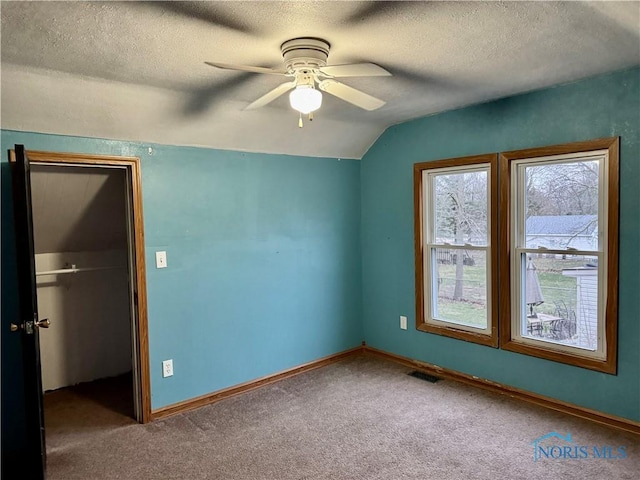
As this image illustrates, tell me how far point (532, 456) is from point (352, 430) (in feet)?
3.62

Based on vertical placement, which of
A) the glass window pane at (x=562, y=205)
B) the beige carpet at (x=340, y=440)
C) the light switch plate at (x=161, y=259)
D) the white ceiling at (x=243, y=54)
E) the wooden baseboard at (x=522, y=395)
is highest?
the white ceiling at (x=243, y=54)

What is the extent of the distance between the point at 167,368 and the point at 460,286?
2492 millimetres

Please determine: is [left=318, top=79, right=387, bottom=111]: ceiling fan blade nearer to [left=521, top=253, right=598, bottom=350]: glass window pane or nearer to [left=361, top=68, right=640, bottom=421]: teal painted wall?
[left=361, top=68, right=640, bottom=421]: teal painted wall

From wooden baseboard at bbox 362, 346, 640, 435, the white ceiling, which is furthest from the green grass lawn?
the white ceiling

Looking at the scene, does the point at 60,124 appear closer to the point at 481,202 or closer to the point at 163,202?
the point at 163,202

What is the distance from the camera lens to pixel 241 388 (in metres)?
3.66

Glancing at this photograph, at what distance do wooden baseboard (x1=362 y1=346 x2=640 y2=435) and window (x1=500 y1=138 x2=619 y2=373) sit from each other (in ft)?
1.04

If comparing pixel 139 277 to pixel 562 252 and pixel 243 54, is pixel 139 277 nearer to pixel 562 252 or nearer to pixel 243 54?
pixel 243 54

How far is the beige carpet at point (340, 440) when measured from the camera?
251cm

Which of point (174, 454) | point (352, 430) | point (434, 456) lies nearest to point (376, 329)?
point (352, 430)

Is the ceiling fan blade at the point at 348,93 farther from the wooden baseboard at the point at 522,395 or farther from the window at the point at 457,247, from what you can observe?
the wooden baseboard at the point at 522,395

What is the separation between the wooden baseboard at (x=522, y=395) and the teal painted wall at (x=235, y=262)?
68cm

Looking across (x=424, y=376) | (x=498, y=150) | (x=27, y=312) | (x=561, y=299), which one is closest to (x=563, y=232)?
(x=561, y=299)

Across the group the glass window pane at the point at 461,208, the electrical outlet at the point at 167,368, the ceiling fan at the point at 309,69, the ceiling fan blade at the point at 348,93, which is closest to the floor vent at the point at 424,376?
the glass window pane at the point at 461,208
